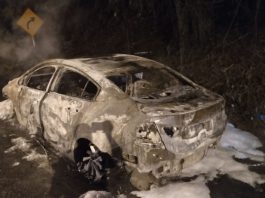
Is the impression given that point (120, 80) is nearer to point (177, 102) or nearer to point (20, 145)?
point (177, 102)

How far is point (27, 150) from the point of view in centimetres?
671

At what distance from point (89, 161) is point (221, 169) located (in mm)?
1988

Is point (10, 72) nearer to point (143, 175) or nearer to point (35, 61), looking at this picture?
point (35, 61)

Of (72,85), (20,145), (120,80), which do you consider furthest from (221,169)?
(20,145)

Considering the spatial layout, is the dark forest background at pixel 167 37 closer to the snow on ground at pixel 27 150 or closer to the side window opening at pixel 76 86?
the side window opening at pixel 76 86

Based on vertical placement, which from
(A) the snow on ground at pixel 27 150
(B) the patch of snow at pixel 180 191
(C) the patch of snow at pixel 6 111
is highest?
(C) the patch of snow at pixel 6 111

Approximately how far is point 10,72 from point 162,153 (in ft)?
33.3

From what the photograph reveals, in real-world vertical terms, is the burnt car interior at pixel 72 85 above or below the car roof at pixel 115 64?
below

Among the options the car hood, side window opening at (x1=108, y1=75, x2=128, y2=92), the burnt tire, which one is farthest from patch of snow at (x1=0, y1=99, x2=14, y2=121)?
the car hood

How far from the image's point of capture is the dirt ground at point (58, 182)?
5.29 metres

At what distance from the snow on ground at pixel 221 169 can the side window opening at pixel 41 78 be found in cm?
249

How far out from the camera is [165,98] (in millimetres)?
5289

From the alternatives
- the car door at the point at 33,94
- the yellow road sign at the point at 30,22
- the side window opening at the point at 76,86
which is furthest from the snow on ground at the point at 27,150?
the yellow road sign at the point at 30,22

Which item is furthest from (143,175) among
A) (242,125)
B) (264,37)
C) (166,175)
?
(264,37)
